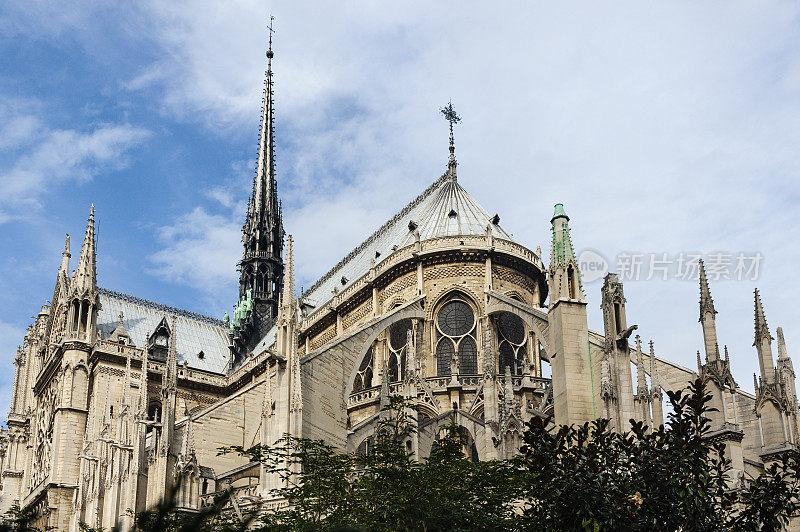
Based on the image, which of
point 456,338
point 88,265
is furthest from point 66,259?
point 456,338

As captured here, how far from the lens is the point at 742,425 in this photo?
31547 mm

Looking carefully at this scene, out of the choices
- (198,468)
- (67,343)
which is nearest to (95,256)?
(67,343)

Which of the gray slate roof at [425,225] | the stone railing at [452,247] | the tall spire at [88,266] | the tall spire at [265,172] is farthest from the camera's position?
the tall spire at [265,172]

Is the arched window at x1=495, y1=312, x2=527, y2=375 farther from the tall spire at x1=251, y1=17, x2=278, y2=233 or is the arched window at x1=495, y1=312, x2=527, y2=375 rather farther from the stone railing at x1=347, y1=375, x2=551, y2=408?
the tall spire at x1=251, y1=17, x2=278, y2=233

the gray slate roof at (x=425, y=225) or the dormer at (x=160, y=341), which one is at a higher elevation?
the gray slate roof at (x=425, y=225)

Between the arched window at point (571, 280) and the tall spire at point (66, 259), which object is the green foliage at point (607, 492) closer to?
the arched window at point (571, 280)

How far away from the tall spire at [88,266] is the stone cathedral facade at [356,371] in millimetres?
91

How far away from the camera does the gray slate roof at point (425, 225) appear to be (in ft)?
138

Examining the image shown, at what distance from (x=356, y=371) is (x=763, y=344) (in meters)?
13.8

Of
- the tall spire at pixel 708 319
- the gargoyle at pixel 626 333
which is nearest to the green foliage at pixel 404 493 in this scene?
the gargoyle at pixel 626 333

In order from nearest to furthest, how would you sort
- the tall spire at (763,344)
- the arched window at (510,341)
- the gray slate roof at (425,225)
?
the tall spire at (763,344) → the arched window at (510,341) → the gray slate roof at (425,225)

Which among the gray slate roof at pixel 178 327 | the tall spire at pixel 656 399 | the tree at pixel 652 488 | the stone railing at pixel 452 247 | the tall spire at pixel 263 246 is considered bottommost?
the tree at pixel 652 488

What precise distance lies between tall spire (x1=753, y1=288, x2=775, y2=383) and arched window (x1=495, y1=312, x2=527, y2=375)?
9012 millimetres

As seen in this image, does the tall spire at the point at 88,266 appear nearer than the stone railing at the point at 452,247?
No
